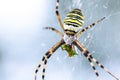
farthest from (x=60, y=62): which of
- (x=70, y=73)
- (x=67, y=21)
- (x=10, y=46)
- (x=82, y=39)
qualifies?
(x=67, y=21)

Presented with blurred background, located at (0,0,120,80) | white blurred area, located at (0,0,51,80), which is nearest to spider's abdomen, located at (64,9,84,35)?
blurred background, located at (0,0,120,80)

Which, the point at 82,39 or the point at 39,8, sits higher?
the point at 39,8

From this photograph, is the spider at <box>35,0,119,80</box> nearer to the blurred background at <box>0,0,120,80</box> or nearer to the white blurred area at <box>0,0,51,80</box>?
the blurred background at <box>0,0,120,80</box>

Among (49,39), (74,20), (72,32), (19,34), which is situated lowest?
(72,32)

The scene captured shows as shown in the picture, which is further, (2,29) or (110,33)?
(2,29)

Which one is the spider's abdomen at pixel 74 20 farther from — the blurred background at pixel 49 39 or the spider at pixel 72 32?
the blurred background at pixel 49 39

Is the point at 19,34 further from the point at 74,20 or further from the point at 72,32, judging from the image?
the point at 74,20

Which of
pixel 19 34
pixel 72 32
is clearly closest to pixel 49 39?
pixel 19 34

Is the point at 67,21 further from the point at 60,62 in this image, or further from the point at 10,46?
the point at 10,46
